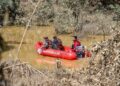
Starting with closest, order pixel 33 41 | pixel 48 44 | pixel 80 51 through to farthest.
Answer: pixel 80 51 < pixel 48 44 < pixel 33 41

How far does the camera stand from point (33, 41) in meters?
26.4

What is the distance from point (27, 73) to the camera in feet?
29.8

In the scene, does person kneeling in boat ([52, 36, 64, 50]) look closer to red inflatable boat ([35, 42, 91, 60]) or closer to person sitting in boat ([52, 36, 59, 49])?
person sitting in boat ([52, 36, 59, 49])

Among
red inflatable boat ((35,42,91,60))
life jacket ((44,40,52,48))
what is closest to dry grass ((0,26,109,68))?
red inflatable boat ((35,42,91,60))

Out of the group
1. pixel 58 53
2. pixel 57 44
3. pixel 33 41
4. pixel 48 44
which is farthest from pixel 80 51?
pixel 33 41

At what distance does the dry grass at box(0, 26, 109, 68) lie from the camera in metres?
21.7

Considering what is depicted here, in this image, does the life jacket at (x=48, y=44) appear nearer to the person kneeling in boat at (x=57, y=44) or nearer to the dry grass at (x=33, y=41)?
the person kneeling in boat at (x=57, y=44)

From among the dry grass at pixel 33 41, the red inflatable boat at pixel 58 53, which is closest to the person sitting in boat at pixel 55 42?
the red inflatable boat at pixel 58 53

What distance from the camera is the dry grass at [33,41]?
71.1ft

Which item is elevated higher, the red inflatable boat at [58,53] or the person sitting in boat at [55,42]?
the person sitting in boat at [55,42]

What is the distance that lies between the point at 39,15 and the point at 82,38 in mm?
5015

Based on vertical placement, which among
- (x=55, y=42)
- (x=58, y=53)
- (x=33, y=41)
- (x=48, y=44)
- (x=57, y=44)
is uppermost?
(x=55, y=42)

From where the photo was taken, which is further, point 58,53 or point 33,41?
point 33,41

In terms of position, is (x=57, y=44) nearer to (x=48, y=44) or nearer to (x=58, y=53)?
(x=58, y=53)
